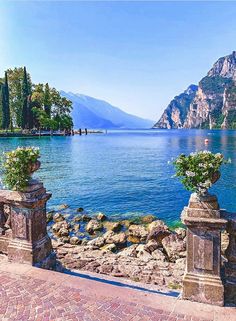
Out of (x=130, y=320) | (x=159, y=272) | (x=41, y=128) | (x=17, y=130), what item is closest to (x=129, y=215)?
(x=159, y=272)

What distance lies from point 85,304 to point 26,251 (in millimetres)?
1866

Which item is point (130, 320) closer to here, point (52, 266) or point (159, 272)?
point (52, 266)

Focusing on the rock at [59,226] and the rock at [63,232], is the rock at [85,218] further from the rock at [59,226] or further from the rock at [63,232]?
the rock at [63,232]

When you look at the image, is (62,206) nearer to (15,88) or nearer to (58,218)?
(58,218)

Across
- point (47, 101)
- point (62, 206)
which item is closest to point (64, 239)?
point (62, 206)

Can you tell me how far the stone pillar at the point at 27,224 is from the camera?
17.9 feet

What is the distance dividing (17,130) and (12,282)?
81.2 meters

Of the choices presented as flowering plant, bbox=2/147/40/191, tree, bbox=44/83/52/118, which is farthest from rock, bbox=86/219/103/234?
tree, bbox=44/83/52/118

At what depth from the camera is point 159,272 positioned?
25.5ft

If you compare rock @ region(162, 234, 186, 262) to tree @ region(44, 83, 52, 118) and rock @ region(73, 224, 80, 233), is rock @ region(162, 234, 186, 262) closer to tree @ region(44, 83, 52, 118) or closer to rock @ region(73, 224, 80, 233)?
rock @ region(73, 224, 80, 233)

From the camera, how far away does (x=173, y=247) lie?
9703mm

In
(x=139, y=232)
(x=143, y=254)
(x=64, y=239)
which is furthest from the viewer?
(x=139, y=232)

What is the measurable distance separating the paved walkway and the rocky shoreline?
146 centimetres

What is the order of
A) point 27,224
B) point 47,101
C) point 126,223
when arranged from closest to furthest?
point 27,224 → point 126,223 → point 47,101
